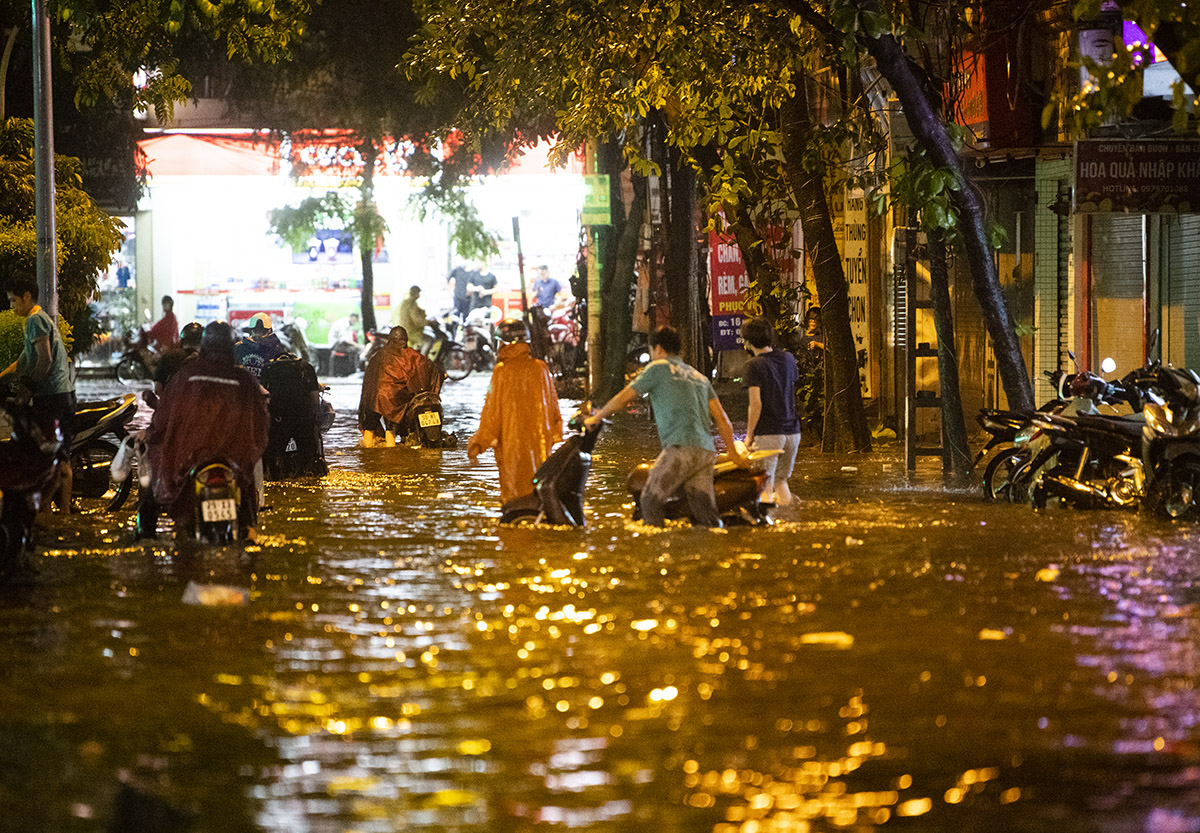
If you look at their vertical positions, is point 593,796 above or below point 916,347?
below

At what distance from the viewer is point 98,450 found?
1580 cm

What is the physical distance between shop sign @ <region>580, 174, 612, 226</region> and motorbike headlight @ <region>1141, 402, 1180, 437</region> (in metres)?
14.9

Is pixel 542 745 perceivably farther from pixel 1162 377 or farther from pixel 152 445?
pixel 1162 377

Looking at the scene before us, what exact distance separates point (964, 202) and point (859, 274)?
25.2 feet

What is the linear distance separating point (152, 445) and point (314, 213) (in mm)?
30038

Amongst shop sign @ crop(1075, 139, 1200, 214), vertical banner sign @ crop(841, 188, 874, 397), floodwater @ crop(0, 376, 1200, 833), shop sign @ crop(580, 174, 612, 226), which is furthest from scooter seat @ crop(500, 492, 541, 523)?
shop sign @ crop(580, 174, 612, 226)

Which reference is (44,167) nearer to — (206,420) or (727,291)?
(206,420)

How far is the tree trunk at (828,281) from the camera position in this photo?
1941cm

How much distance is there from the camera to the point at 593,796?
5426 mm

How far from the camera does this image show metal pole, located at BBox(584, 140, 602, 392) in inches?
1105

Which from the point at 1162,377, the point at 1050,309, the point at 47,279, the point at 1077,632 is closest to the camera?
the point at 1077,632

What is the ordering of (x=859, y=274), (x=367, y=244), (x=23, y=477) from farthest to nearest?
(x=367, y=244) → (x=859, y=274) → (x=23, y=477)

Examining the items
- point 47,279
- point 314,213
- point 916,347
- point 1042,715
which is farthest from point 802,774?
point 314,213

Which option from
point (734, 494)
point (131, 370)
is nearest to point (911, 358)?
point (734, 494)
